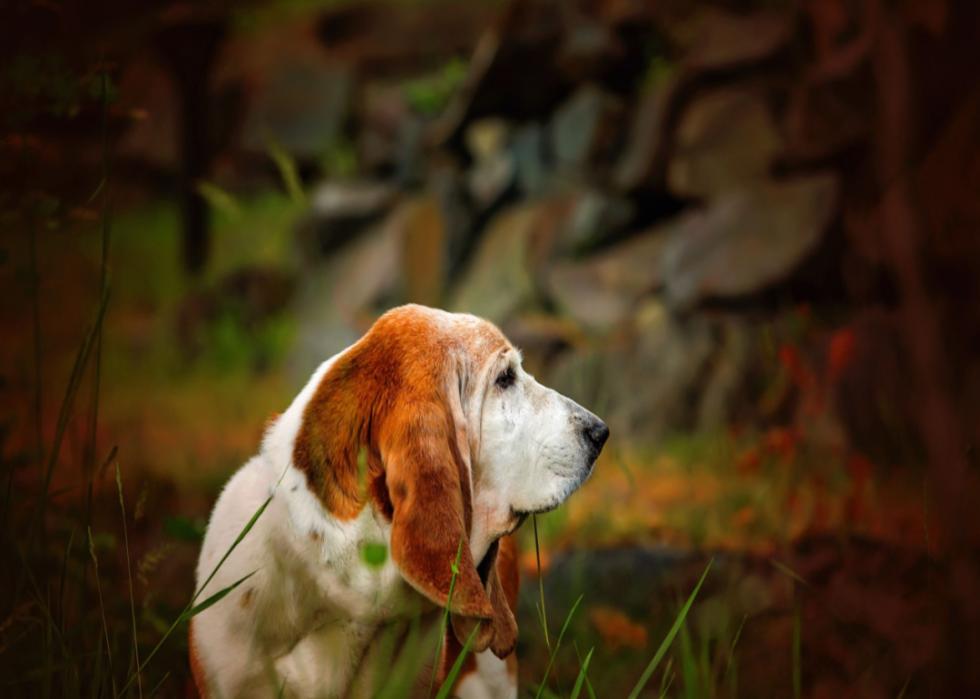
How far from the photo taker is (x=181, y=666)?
8.77 ft

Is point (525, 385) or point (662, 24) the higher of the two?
point (662, 24)

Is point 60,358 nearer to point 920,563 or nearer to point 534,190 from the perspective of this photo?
point 534,190

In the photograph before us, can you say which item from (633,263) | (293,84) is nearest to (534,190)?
(633,263)

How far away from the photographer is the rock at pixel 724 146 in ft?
23.6

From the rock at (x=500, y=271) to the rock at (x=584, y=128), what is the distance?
59 centimetres

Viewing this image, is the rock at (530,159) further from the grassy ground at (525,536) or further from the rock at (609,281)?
the grassy ground at (525,536)

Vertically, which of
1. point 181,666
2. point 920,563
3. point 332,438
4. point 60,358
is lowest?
point 60,358

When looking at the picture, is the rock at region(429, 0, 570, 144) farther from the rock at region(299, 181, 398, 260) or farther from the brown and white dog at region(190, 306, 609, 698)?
the brown and white dog at region(190, 306, 609, 698)

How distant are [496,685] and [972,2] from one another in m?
3.51

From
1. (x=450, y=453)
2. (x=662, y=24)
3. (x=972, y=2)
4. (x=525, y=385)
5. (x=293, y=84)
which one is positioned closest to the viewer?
(x=450, y=453)

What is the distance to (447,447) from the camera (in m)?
2.04

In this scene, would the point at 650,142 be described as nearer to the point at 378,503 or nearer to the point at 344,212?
the point at 344,212

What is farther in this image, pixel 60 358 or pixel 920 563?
pixel 60 358

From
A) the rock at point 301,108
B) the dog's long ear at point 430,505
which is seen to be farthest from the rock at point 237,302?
the dog's long ear at point 430,505
